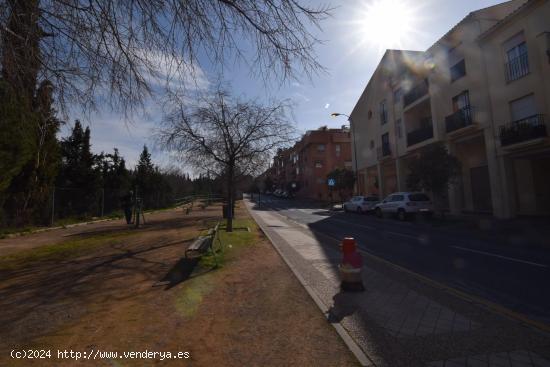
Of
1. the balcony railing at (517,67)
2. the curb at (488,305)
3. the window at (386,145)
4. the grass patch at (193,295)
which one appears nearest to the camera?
the curb at (488,305)

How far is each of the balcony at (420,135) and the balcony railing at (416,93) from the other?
238cm

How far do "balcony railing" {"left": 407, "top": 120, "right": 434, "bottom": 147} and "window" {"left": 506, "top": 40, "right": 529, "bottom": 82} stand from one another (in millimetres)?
6947

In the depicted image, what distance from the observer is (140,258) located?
28.8 ft

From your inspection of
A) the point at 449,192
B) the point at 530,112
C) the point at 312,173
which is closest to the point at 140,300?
the point at 530,112

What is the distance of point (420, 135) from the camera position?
25.8m

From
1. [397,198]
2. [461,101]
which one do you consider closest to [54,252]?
[397,198]

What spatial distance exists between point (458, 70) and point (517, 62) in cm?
488

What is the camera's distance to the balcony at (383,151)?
31.2 meters

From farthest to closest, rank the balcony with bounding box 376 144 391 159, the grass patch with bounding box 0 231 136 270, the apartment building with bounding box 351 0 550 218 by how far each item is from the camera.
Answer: the balcony with bounding box 376 144 391 159 → the apartment building with bounding box 351 0 550 218 → the grass patch with bounding box 0 231 136 270

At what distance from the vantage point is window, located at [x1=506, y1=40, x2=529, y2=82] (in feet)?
55.2

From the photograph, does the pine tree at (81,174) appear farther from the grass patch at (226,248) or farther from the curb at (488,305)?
the curb at (488,305)

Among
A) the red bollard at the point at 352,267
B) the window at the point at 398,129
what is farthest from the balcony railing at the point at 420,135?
the red bollard at the point at 352,267

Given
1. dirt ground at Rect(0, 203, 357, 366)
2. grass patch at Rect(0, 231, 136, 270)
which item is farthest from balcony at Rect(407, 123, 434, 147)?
grass patch at Rect(0, 231, 136, 270)

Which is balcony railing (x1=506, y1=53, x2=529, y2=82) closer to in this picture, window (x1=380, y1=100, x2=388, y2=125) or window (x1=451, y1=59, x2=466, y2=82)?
window (x1=451, y1=59, x2=466, y2=82)
